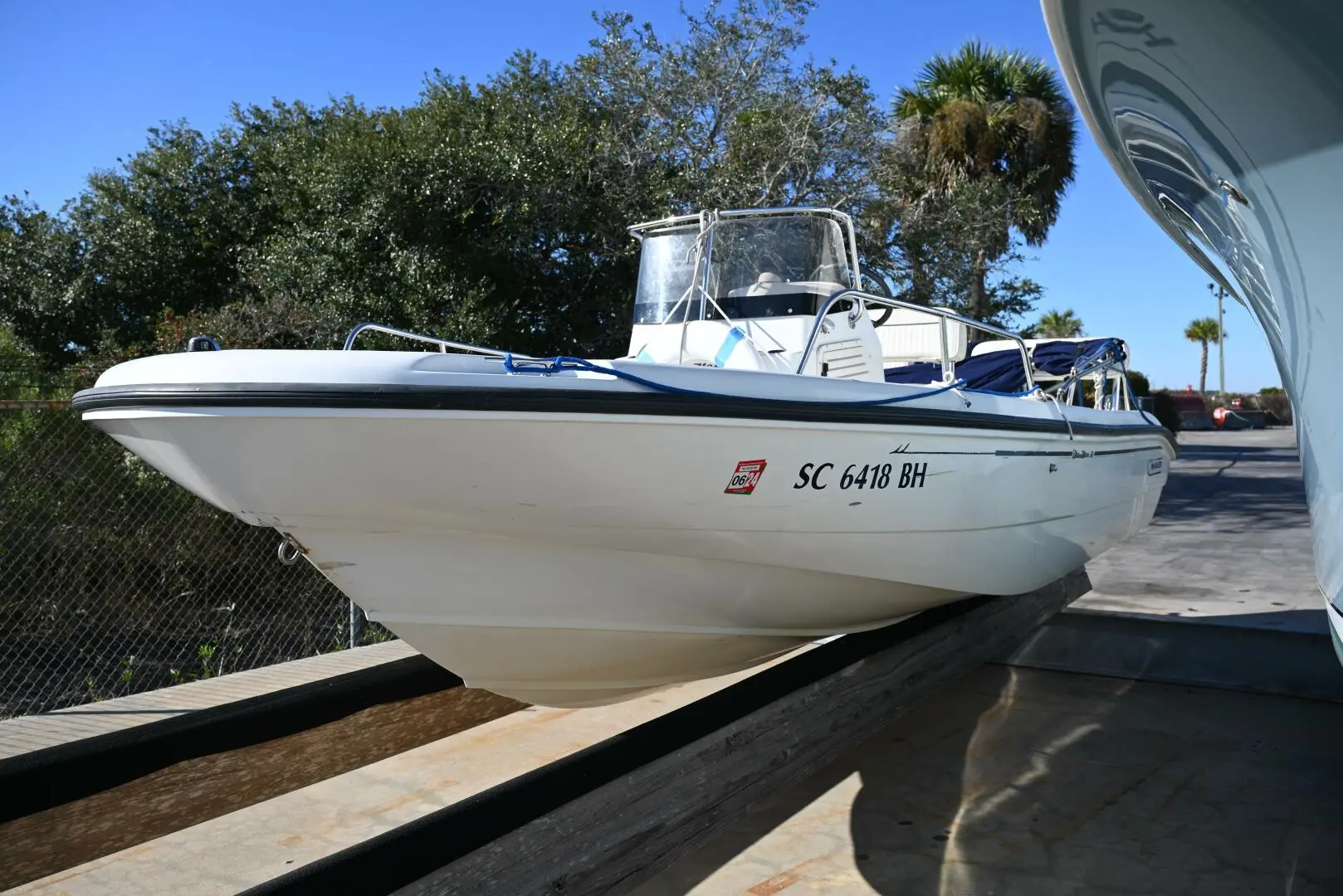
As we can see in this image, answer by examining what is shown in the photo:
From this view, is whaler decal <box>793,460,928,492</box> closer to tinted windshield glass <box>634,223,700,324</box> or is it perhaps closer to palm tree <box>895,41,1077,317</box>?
tinted windshield glass <box>634,223,700,324</box>

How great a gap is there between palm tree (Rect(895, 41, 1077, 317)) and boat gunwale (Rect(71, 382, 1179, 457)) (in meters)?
13.1

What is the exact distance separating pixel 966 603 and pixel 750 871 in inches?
78.9

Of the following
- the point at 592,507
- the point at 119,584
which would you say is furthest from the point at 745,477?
the point at 119,584

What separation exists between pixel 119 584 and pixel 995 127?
1519 centimetres

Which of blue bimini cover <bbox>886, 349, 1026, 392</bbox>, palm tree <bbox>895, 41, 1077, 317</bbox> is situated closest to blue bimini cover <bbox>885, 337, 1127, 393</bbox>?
blue bimini cover <bbox>886, 349, 1026, 392</bbox>

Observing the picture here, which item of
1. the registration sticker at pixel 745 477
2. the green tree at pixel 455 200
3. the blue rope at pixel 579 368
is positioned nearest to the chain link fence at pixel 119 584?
the green tree at pixel 455 200

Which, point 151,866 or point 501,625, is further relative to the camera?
point 151,866

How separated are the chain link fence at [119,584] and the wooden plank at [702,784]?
161 inches

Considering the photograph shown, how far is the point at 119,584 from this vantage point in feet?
25.2

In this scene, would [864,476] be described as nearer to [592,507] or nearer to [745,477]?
[745,477]

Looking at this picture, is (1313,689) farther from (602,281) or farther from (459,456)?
(602,281)

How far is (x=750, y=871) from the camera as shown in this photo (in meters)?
3.45

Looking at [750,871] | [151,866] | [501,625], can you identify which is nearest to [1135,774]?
[750,871]

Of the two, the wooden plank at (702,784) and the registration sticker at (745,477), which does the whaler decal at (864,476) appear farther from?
the wooden plank at (702,784)
